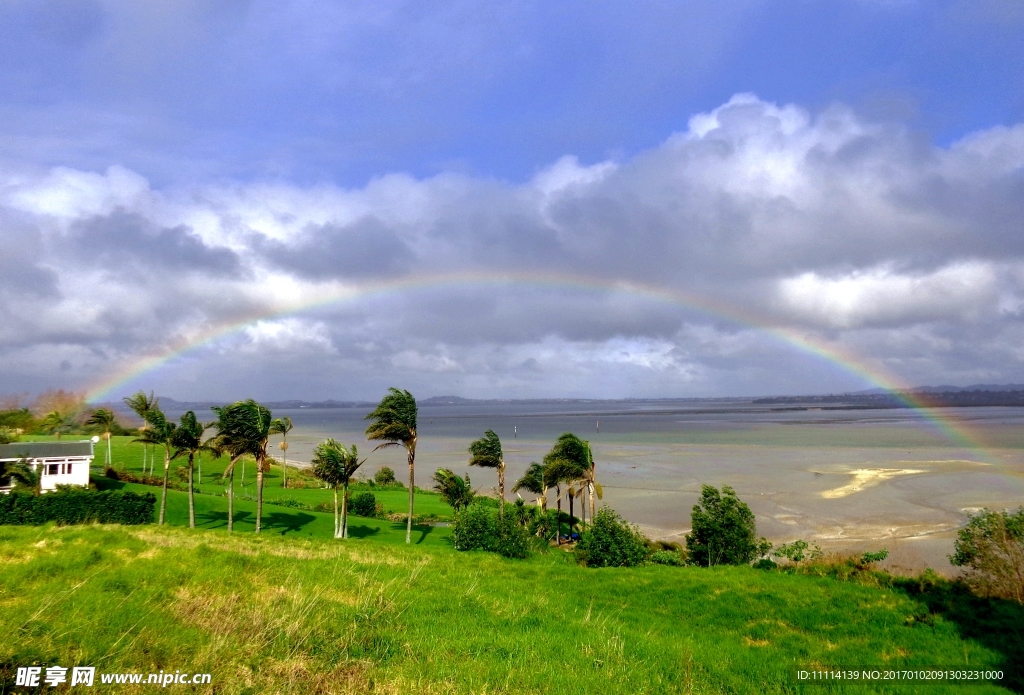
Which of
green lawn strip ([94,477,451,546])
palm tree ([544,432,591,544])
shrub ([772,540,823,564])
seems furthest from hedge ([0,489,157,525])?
shrub ([772,540,823,564])

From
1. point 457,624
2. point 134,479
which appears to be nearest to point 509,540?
point 457,624

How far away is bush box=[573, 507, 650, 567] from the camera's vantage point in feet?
74.6

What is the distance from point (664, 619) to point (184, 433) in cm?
3304

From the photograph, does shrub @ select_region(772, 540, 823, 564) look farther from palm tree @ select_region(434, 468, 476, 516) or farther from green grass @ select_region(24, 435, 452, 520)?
green grass @ select_region(24, 435, 452, 520)

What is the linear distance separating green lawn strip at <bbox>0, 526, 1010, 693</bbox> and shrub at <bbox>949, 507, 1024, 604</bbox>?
254 cm

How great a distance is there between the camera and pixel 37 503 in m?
30.4

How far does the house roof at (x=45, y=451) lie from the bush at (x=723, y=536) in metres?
41.8

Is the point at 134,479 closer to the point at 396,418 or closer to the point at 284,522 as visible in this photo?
the point at 284,522

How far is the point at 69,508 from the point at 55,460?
12961 millimetres

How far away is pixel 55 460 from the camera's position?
4034 cm

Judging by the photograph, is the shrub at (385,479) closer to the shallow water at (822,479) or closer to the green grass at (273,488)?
the green grass at (273,488)

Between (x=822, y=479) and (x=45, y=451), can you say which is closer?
(x=45, y=451)

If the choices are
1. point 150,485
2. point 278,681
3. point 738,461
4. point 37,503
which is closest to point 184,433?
point 37,503

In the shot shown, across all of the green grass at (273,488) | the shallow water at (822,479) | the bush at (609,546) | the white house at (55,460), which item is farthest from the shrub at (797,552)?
the white house at (55,460)
